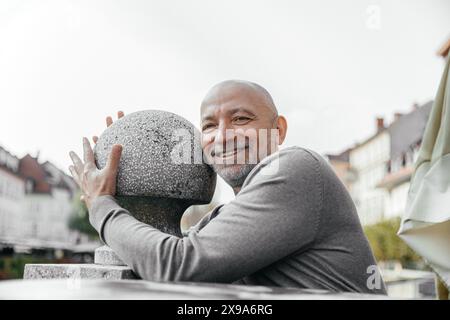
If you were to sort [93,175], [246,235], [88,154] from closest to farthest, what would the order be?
[246,235] → [93,175] → [88,154]

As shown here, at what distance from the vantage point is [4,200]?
165 feet

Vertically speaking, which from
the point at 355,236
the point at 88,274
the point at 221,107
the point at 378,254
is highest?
the point at 221,107

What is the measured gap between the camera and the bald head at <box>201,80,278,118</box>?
2395mm

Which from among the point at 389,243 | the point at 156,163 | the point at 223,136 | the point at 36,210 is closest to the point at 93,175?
the point at 156,163

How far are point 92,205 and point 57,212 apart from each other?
188 feet

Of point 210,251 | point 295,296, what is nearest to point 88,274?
point 210,251

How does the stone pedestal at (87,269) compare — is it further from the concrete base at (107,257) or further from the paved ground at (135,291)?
the paved ground at (135,291)

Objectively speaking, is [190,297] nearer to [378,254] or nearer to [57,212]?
[378,254]

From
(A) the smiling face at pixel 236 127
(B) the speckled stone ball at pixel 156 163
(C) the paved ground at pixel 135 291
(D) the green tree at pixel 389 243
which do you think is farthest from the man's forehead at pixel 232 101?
(D) the green tree at pixel 389 243

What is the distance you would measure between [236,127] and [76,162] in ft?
2.28

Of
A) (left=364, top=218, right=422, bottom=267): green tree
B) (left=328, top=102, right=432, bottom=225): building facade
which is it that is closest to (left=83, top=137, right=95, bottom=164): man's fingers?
Answer: (left=364, top=218, right=422, bottom=267): green tree

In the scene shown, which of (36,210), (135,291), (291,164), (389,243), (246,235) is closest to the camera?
(135,291)

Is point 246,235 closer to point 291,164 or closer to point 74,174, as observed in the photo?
point 291,164

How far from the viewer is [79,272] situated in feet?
7.96
